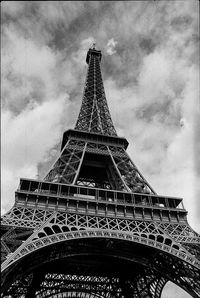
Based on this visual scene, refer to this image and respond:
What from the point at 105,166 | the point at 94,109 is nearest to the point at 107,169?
the point at 105,166

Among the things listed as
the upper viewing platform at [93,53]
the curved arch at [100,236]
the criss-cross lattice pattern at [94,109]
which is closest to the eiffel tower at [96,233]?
the curved arch at [100,236]

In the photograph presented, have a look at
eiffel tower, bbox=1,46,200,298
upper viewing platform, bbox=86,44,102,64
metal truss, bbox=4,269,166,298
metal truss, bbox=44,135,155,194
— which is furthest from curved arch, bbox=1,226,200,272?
upper viewing platform, bbox=86,44,102,64

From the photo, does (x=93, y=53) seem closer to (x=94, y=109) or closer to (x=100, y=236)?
(x=94, y=109)

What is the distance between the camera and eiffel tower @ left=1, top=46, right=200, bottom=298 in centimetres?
1738

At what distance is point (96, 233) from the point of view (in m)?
17.8

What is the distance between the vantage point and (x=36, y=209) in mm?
18938

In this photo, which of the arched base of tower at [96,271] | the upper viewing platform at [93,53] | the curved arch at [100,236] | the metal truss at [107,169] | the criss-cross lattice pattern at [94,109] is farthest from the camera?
the upper viewing platform at [93,53]

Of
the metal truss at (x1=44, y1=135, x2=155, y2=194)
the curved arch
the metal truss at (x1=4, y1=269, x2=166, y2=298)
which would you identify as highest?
the metal truss at (x1=44, y1=135, x2=155, y2=194)

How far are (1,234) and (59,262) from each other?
28.9 ft

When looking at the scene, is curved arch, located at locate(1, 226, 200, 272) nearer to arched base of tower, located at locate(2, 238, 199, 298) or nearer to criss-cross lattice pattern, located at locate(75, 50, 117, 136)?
arched base of tower, located at locate(2, 238, 199, 298)

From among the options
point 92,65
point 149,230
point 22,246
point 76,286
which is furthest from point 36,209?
point 92,65

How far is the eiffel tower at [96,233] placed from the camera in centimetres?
1738

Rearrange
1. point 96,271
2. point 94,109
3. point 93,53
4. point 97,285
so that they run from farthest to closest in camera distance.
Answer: point 93,53 → point 94,109 → point 97,285 → point 96,271

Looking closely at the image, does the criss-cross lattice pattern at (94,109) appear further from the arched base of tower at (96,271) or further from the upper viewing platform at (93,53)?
the arched base of tower at (96,271)
